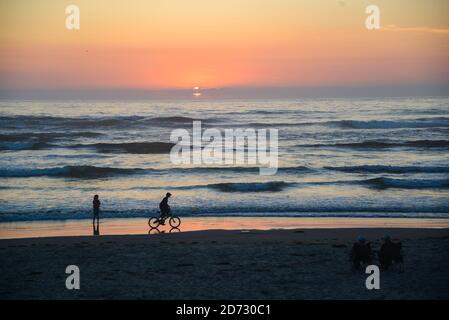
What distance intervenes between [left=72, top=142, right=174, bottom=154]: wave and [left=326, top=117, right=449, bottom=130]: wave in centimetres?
2087

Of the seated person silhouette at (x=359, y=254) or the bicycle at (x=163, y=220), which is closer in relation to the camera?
the seated person silhouette at (x=359, y=254)

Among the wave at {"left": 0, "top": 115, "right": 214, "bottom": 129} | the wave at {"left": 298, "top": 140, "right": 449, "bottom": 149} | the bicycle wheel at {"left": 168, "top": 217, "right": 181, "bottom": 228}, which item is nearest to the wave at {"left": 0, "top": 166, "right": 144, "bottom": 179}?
the bicycle wheel at {"left": 168, "top": 217, "right": 181, "bottom": 228}

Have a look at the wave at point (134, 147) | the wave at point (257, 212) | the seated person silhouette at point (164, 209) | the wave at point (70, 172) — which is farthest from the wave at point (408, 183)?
the wave at point (134, 147)

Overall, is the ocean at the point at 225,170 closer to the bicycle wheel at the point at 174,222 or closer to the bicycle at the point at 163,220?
the bicycle wheel at the point at 174,222

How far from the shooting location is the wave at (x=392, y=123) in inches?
2295

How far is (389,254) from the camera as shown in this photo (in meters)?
13.1

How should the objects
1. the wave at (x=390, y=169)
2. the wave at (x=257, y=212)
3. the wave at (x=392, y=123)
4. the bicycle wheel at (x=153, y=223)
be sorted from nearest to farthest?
the bicycle wheel at (x=153, y=223), the wave at (x=257, y=212), the wave at (x=390, y=169), the wave at (x=392, y=123)

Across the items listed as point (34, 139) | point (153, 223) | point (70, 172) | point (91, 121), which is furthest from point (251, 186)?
point (91, 121)

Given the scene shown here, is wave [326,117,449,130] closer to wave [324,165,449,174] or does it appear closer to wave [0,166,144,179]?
wave [324,165,449,174]

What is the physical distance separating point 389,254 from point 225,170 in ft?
73.3

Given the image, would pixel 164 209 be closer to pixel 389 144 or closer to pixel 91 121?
pixel 389 144

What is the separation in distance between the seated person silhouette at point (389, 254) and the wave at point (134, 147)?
3218 cm

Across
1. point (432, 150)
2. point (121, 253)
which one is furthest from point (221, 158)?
point (121, 253)
